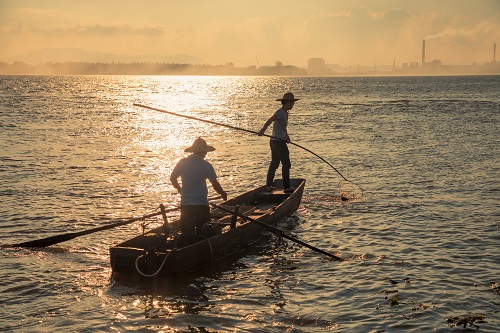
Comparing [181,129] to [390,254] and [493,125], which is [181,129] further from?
[390,254]

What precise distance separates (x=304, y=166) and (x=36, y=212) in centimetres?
1422

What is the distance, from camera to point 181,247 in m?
14.4

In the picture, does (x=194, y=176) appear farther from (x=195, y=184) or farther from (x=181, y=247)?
(x=181, y=247)

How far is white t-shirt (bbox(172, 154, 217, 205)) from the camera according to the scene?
14.3 metres

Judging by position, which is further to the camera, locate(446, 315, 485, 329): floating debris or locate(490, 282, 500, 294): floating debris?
locate(490, 282, 500, 294): floating debris

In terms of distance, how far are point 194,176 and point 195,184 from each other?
177mm

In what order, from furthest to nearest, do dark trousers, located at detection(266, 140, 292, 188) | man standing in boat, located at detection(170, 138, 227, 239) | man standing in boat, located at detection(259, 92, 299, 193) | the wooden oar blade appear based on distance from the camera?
dark trousers, located at detection(266, 140, 292, 188), man standing in boat, located at detection(259, 92, 299, 193), the wooden oar blade, man standing in boat, located at detection(170, 138, 227, 239)

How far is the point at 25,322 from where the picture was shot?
11.6 metres

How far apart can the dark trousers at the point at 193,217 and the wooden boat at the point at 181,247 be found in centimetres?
22

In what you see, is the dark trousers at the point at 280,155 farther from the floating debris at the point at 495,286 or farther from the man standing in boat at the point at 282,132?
the floating debris at the point at 495,286

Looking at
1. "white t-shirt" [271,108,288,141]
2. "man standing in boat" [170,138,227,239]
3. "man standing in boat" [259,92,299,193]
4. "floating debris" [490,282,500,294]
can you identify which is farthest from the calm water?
"white t-shirt" [271,108,288,141]

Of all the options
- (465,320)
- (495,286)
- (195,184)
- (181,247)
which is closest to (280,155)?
(195,184)

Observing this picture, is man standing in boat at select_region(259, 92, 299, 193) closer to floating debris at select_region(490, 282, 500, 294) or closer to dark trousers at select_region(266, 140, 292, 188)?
dark trousers at select_region(266, 140, 292, 188)

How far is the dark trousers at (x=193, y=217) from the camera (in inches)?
574
